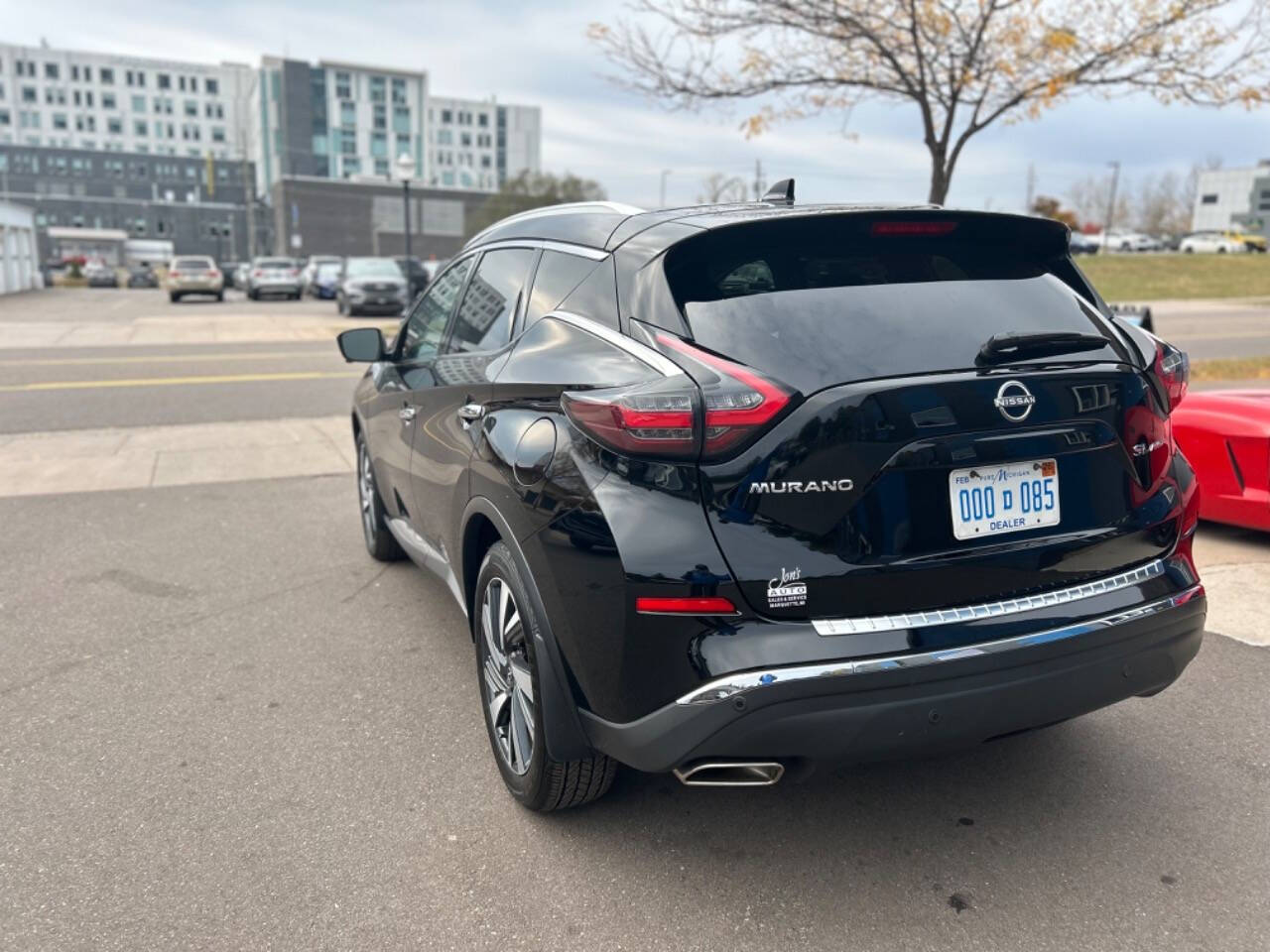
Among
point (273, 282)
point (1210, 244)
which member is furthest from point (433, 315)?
point (1210, 244)

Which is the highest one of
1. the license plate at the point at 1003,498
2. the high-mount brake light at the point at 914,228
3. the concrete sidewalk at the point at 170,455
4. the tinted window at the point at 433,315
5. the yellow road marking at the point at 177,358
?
the high-mount brake light at the point at 914,228

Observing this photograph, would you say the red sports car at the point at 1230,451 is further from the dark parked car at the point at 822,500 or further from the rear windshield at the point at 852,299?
the rear windshield at the point at 852,299

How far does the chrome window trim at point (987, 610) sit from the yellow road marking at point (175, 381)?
1267 cm

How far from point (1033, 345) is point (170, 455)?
8.00 metres

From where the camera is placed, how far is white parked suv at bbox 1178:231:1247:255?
223 feet

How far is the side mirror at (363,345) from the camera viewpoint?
501 cm

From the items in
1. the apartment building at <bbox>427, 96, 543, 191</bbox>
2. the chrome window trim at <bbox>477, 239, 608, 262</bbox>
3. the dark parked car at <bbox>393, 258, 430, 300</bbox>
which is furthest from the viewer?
the apartment building at <bbox>427, 96, 543, 191</bbox>

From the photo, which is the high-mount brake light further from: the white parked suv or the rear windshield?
the white parked suv

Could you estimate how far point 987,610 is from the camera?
2604 mm

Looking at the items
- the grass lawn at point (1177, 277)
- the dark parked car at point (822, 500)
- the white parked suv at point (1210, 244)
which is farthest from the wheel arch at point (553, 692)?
the white parked suv at point (1210, 244)

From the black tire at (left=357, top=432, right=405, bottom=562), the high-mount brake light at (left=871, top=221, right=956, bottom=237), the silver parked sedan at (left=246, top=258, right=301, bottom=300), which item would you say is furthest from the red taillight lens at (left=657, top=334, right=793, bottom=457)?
the silver parked sedan at (left=246, top=258, right=301, bottom=300)

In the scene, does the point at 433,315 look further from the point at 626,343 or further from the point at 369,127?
the point at 369,127

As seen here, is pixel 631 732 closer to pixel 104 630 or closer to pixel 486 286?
pixel 486 286

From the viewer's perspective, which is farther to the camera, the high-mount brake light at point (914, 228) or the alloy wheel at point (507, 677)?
the alloy wheel at point (507, 677)
